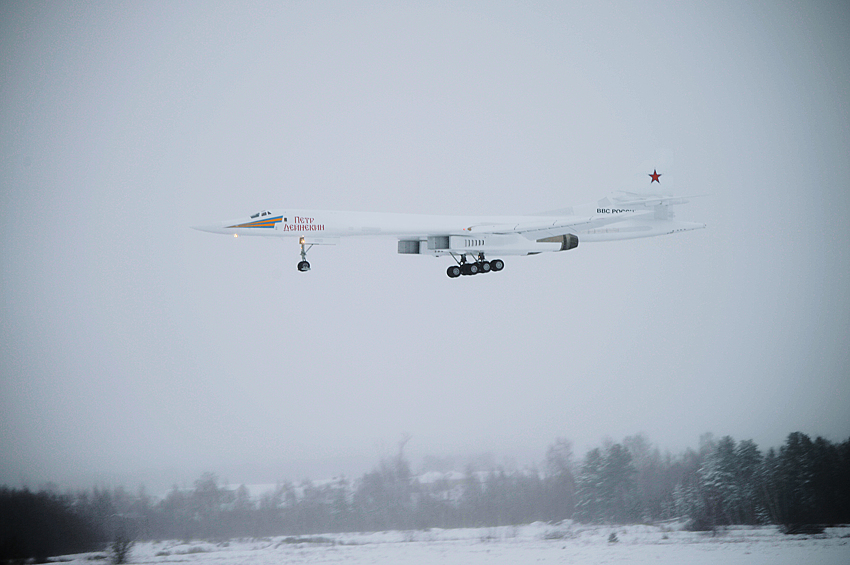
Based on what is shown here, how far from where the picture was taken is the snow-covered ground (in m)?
50.7

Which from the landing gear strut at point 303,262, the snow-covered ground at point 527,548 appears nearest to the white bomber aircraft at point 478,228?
the landing gear strut at point 303,262

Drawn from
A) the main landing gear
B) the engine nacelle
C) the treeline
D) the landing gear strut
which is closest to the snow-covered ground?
the treeline

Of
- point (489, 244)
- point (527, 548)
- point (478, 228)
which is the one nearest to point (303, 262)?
point (478, 228)

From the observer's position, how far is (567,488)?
57.8 m

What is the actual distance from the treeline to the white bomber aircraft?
88.6 feet

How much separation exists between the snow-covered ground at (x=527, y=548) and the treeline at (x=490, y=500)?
35.6 inches

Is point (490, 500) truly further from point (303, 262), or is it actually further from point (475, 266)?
point (303, 262)

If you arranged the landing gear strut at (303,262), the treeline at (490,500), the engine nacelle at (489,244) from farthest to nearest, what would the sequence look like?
the treeline at (490,500) < the engine nacelle at (489,244) < the landing gear strut at (303,262)

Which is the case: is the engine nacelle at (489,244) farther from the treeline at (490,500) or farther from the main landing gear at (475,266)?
the treeline at (490,500)

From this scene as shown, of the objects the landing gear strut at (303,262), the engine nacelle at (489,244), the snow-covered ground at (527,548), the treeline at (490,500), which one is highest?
the engine nacelle at (489,244)

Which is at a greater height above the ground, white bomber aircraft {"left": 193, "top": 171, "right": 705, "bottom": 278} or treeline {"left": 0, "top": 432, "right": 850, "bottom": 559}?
white bomber aircraft {"left": 193, "top": 171, "right": 705, "bottom": 278}

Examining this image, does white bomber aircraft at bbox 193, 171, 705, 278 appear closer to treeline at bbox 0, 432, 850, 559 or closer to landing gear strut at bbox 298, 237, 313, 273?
landing gear strut at bbox 298, 237, 313, 273

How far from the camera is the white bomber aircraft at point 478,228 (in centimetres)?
3041

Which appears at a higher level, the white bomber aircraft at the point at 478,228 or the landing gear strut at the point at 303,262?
the white bomber aircraft at the point at 478,228
